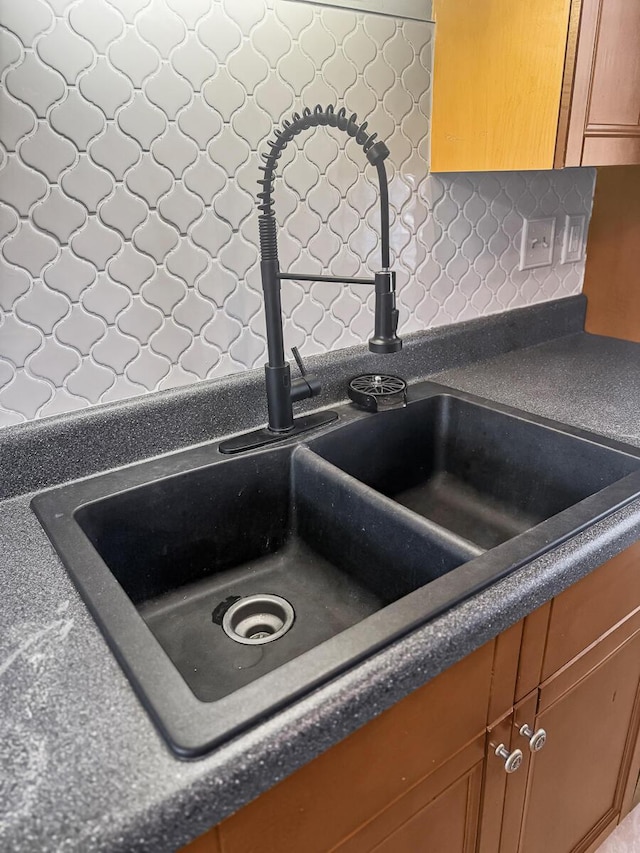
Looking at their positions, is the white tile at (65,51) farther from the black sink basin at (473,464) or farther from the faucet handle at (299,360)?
the black sink basin at (473,464)

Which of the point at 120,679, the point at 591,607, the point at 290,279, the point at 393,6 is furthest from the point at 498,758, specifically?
the point at 393,6

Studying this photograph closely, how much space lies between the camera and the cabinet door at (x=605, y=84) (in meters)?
1.00

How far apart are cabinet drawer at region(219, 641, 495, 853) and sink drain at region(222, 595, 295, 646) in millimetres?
257

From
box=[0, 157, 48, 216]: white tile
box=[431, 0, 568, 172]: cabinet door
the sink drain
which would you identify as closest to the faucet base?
the sink drain

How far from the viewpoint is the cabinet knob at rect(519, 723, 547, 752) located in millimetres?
855

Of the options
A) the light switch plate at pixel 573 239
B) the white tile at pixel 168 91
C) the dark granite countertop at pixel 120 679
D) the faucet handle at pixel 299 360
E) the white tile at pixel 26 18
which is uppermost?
the white tile at pixel 26 18

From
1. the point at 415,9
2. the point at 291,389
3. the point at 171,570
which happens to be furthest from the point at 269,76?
the point at 171,570

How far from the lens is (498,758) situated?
32.9 inches

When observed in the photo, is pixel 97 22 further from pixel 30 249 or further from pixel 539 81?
pixel 539 81

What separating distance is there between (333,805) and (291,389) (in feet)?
2.10

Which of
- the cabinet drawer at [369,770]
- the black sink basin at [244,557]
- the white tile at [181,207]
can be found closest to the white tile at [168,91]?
the white tile at [181,207]

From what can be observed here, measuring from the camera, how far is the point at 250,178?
41.1 inches

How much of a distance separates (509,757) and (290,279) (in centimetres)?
74

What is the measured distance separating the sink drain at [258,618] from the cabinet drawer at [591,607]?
0.36m
